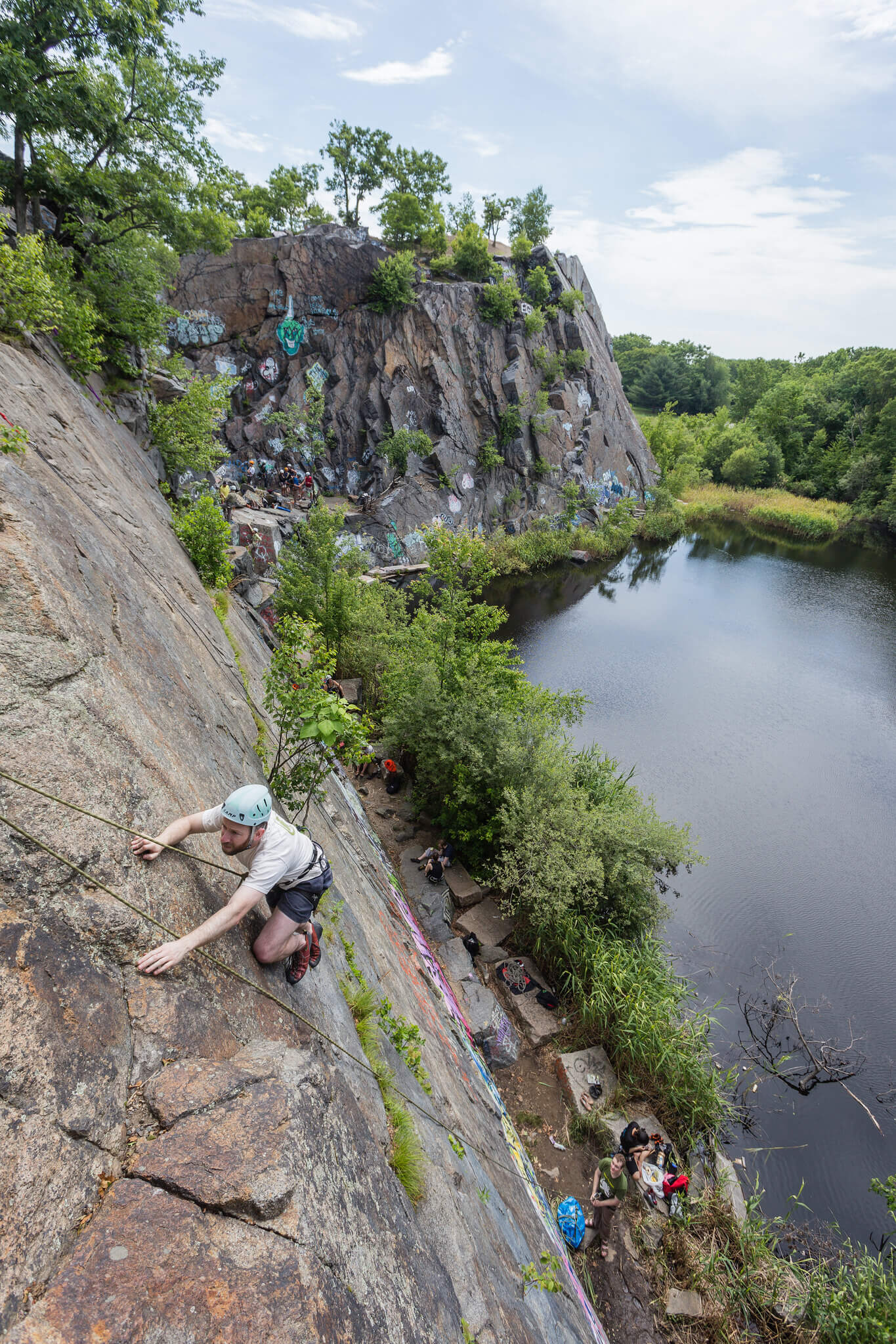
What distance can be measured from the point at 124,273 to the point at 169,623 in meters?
11.2

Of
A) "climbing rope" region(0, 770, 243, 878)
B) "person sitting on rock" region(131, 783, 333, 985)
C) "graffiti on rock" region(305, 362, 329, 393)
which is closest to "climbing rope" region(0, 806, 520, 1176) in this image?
"climbing rope" region(0, 770, 243, 878)

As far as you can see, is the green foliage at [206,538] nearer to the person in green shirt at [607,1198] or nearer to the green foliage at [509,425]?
the person in green shirt at [607,1198]

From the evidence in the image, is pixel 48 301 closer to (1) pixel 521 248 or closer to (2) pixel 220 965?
(2) pixel 220 965

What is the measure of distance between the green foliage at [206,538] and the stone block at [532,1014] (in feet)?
31.4

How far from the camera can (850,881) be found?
15.5 meters

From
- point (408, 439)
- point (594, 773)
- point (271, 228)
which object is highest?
point (271, 228)

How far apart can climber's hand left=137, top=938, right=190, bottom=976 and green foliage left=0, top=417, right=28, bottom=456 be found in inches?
197

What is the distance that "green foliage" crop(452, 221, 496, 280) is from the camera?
37.4 metres

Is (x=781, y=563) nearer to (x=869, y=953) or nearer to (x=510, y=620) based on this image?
(x=510, y=620)

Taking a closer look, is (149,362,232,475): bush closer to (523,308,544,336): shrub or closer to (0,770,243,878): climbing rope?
(0,770,243,878): climbing rope

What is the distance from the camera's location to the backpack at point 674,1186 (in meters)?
7.96

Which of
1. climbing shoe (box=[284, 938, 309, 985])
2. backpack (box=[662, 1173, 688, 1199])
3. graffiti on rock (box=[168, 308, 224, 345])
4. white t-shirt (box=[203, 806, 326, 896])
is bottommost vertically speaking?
backpack (box=[662, 1173, 688, 1199])

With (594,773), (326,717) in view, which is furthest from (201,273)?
(326,717)

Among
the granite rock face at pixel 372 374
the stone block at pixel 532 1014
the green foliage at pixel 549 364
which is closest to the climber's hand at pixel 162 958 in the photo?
the stone block at pixel 532 1014
